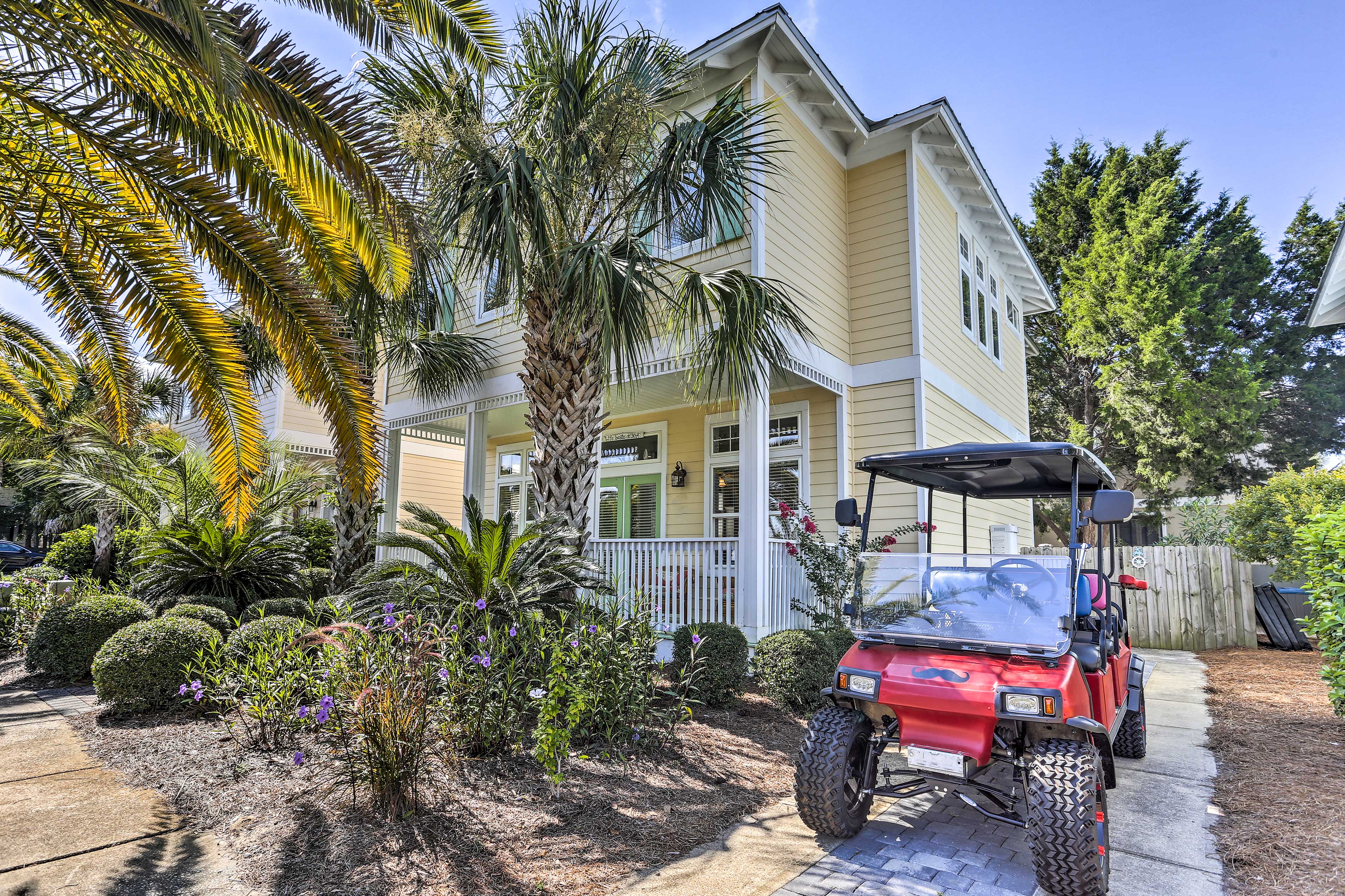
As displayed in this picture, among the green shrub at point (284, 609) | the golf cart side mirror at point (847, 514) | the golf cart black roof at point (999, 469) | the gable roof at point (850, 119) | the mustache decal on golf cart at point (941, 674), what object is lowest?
the green shrub at point (284, 609)

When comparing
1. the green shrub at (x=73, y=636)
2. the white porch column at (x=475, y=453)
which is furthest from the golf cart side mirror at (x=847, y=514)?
the white porch column at (x=475, y=453)

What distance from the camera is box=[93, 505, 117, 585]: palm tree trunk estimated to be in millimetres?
12609

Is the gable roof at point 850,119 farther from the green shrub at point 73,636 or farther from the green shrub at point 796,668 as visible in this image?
the green shrub at point 73,636

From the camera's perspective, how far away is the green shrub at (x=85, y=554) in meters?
12.0

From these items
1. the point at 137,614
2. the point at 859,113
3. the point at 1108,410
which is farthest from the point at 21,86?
the point at 1108,410

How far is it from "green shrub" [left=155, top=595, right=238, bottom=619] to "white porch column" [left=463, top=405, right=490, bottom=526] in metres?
3.58

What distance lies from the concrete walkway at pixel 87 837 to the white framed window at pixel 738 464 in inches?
263

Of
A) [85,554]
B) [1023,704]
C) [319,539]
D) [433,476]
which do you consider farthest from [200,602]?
[433,476]

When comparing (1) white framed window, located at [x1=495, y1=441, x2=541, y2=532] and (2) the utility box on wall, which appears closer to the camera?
(2) the utility box on wall

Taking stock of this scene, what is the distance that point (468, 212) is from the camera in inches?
247

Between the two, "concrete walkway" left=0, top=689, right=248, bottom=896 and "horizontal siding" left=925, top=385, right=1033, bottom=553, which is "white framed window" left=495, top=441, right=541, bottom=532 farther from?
"concrete walkway" left=0, top=689, right=248, bottom=896

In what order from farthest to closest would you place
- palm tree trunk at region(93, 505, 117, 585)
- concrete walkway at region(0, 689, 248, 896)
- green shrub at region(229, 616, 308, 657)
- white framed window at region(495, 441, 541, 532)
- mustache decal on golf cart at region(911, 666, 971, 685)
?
white framed window at region(495, 441, 541, 532), palm tree trunk at region(93, 505, 117, 585), green shrub at region(229, 616, 308, 657), mustache decal on golf cart at region(911, 666, 971, 685), concrete walkway at region(0, 689, 248, 896)

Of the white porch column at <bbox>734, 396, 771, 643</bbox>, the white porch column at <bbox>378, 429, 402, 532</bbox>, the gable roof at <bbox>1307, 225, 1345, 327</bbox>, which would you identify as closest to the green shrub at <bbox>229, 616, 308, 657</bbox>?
the white porch column at <bbox>734, 396, 771, 643</bbox>

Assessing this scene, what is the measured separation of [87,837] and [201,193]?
406 cm
